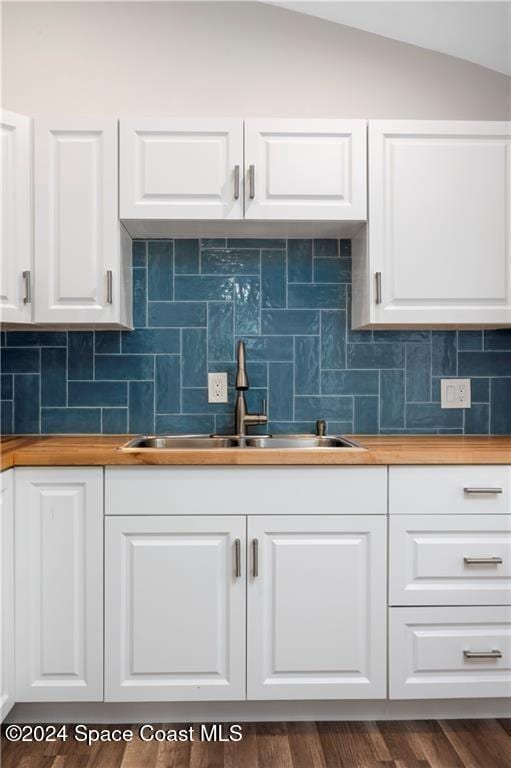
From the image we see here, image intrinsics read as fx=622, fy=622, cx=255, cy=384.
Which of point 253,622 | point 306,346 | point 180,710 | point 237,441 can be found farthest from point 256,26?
point 180,710

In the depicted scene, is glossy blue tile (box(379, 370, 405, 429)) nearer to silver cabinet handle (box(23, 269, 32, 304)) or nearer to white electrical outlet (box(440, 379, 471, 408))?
white electrical outlet (box(440, 379, 471, 408))

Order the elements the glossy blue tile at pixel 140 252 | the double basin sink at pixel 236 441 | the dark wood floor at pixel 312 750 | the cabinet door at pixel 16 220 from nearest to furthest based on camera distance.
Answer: the dark wood floor at pixel 312 750, the cabinet door at pixel 16 220, the double basin sink at pixel 236 441, the glossy blue tile at pixel 140 252

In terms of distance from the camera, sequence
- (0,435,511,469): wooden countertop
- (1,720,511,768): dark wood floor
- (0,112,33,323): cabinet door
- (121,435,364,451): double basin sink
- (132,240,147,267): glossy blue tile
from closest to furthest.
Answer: (1,720,511,768): dark wood floor < (0,435,511,469): wooden countertop < (0,112,33,323): cabinet door < (121,435,364,451): double basin sink < (132,240,147,267): glossy blue tile

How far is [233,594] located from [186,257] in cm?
134

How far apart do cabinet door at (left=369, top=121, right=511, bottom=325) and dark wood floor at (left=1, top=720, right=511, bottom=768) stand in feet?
4.52

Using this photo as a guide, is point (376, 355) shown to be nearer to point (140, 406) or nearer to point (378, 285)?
point (378, 285)

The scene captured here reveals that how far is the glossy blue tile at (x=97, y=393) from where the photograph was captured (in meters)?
2.56

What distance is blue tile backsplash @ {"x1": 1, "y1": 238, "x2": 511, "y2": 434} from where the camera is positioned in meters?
2.55

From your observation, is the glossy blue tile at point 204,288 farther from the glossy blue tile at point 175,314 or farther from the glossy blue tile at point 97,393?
the glossy blue tile at point 97,393

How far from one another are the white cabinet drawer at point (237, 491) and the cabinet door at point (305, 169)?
0.92m

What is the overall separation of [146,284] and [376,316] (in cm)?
94

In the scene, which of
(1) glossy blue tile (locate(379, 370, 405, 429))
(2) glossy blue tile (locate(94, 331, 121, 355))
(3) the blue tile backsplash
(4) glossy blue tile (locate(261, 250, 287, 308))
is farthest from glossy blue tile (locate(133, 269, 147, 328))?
(1) glossy blue tile (locate(379, 370, 405, 429))

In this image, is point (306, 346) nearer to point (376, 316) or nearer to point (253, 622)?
point (376, 316)

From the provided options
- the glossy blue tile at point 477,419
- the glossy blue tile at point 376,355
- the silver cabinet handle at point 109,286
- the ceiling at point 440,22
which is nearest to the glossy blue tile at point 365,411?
the glossy blue tile at point 376,355
